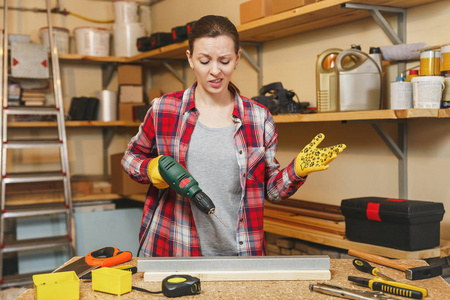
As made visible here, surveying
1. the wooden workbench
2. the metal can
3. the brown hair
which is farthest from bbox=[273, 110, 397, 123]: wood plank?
the wooden workbench

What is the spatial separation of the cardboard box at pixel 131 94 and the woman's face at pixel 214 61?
9.24 ft

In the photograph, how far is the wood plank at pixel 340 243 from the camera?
1952mm

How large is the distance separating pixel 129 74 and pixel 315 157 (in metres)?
3.21

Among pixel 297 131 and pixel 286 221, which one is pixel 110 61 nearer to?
pixel 297 131

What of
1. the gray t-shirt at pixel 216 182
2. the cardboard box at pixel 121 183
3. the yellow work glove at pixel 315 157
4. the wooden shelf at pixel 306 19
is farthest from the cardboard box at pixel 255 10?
the cardboard box at pixel 121 183

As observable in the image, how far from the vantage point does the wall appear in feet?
7.42

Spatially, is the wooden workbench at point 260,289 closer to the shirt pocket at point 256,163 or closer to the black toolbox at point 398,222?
the shirt pocket at point 256,163

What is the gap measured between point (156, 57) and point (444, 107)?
8.53 ft

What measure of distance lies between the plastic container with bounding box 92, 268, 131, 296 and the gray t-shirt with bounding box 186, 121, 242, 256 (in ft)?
1.62

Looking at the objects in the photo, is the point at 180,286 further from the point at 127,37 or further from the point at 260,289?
the point at 127,37

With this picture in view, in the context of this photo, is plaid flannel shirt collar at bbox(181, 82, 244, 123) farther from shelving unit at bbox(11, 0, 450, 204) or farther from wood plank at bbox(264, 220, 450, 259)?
wood plank at bbox(264, 220, 450, 259)

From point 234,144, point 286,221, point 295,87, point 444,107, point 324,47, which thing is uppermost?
point 324,47

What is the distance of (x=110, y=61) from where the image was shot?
4340 mm

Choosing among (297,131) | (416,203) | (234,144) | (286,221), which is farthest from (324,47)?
(234,144)
